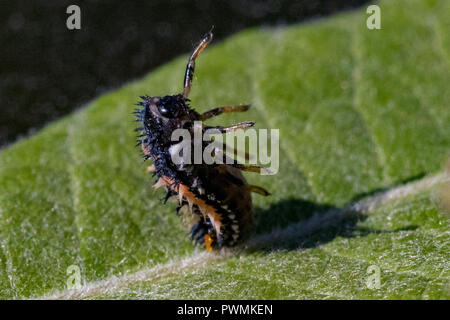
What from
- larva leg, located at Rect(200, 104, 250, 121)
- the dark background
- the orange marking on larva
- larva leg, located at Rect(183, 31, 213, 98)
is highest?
the dark background

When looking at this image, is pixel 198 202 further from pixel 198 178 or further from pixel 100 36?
pixel 100 36

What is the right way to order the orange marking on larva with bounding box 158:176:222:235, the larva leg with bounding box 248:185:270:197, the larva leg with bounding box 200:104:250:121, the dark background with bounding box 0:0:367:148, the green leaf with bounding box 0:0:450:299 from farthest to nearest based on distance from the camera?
the dark background with bounding box 0:0:367:148 → the larva leg with bounding box 248:185:270:197 → the larva leg with bounding box 200:104:250:121 → the orange marking on larva with bounding box 158:176:222:235 → the green leaf with bounding box 0:0:450:299

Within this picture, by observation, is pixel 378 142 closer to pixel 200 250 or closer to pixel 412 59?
pixel 412 59

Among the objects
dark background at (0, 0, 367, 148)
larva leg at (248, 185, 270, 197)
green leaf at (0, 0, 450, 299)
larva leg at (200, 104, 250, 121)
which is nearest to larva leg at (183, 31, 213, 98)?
larva leg at (200, 104, 250, 121)

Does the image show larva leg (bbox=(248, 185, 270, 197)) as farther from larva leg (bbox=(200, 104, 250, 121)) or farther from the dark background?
the dark background

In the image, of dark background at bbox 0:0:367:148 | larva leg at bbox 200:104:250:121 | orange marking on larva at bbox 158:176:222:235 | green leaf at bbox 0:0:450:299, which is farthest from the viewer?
dark background at bbox 0:0:367:148
